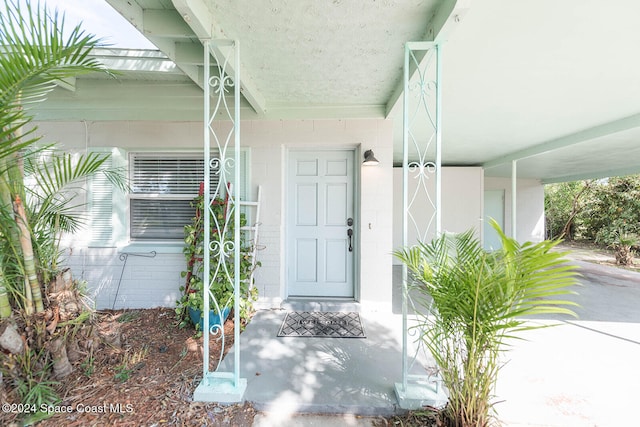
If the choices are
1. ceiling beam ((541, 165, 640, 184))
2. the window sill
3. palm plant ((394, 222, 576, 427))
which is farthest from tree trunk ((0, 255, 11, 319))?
ceiling beam ((541, 165, 640, 184))

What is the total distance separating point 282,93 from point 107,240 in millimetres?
2873

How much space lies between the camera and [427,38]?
1.92m

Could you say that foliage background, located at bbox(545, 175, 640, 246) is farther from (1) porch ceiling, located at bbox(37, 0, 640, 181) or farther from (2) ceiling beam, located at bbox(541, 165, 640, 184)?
(1) porch ceiling, located at bbox(37, 0, 640, 181)

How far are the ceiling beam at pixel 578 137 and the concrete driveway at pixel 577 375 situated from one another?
254 centimetres

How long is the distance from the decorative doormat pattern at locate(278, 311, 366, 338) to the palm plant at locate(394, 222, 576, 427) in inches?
51.5

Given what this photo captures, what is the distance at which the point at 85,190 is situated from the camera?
3336 millimetres

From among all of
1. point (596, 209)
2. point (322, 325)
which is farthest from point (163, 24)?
point (596, 209)

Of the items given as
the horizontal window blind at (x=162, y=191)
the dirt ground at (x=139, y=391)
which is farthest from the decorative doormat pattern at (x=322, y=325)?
the horizontal window blind at (x=162, y=191)

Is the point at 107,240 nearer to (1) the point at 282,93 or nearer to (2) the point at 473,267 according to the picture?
(1) the point at 282,93

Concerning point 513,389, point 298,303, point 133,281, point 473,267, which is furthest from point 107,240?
point 513,389

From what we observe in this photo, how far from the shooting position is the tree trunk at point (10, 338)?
166 centimetres

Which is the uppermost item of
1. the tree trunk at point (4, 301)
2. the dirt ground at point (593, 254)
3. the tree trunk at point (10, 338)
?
the tree trunk at point (4, 301)

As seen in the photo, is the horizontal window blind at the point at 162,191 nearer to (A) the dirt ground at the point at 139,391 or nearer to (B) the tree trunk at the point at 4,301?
(A) the dirt ground at the point at 139,391

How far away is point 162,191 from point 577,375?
4665mm
